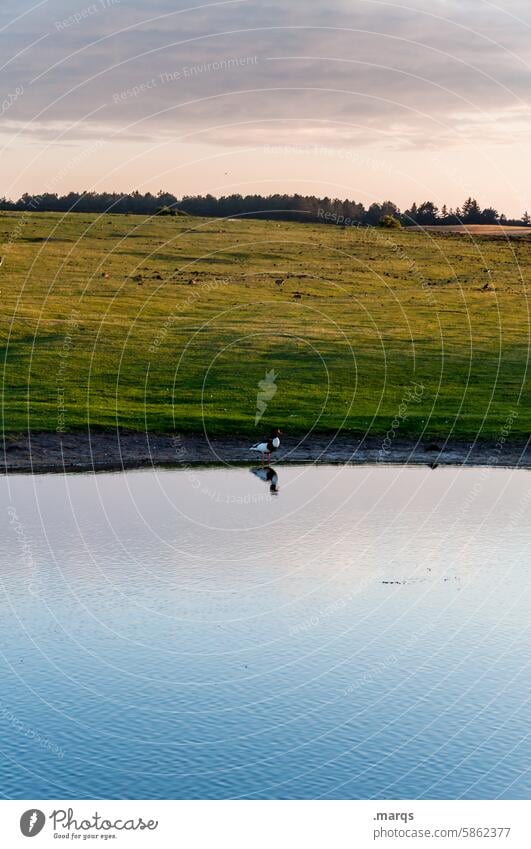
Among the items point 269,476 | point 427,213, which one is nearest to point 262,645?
point 269,476

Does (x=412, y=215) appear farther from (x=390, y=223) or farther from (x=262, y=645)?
(x=262, y=645)

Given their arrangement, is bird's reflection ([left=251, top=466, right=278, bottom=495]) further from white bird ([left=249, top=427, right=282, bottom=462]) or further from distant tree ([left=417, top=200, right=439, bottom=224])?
distant tree ([left=417, top=200, right=439, bottom=224])

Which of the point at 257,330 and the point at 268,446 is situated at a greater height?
the point at 257,330

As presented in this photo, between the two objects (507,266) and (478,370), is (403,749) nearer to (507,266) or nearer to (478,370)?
(478,370)

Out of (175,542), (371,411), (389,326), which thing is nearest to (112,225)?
(389,326)

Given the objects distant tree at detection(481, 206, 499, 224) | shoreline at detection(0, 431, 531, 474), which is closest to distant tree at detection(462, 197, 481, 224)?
distant tree at detection(481, 206, 499, 224)

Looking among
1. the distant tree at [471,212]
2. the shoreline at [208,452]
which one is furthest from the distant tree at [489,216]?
the shoreline at [208,452]

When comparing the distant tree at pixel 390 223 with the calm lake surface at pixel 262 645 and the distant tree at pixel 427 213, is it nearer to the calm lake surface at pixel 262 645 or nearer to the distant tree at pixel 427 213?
the distant tree at pixel 427 213
